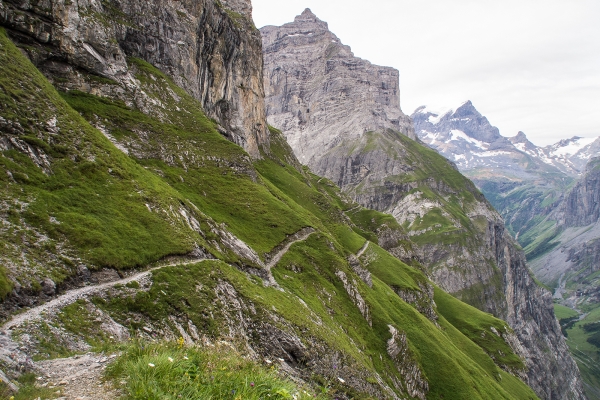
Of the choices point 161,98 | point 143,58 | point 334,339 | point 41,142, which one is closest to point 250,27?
point 143,58

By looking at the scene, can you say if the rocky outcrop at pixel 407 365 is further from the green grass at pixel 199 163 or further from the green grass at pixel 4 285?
the green grass at pixel 4 285

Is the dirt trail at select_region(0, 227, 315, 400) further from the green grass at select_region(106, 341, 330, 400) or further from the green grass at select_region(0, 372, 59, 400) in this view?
the green grass at select_region(106, 341, 330, 400)

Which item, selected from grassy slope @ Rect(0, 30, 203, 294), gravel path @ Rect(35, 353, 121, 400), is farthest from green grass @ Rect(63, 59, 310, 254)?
gravel path @ Rect(35, 353, 121, 400)

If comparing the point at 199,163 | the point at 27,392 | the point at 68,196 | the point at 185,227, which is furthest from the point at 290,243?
the point at 27,392

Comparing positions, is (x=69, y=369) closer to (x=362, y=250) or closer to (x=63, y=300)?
(x=63, y=300)

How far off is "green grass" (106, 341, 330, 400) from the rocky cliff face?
2534 inches

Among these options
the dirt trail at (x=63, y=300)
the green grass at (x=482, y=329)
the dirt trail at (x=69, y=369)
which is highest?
the dirt trail at (x=69, y=369)

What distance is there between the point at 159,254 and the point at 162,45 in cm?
6905

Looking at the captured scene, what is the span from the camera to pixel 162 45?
8875 cm

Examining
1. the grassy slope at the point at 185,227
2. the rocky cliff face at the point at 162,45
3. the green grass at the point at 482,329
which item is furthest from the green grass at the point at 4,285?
the green grass at the point at 482,329

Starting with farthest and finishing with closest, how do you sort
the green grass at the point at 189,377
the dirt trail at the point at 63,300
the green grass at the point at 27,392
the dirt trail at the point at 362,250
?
the dirt trail at the point at 362,250 → the dirt trail at the point at 63,300 → the green grass at the point at 27,392 → the green grass at the point at 189,377

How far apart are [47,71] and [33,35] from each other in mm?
5474

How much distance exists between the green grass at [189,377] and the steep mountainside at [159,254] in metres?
0.09

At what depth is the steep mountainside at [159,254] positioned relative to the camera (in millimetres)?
24406
